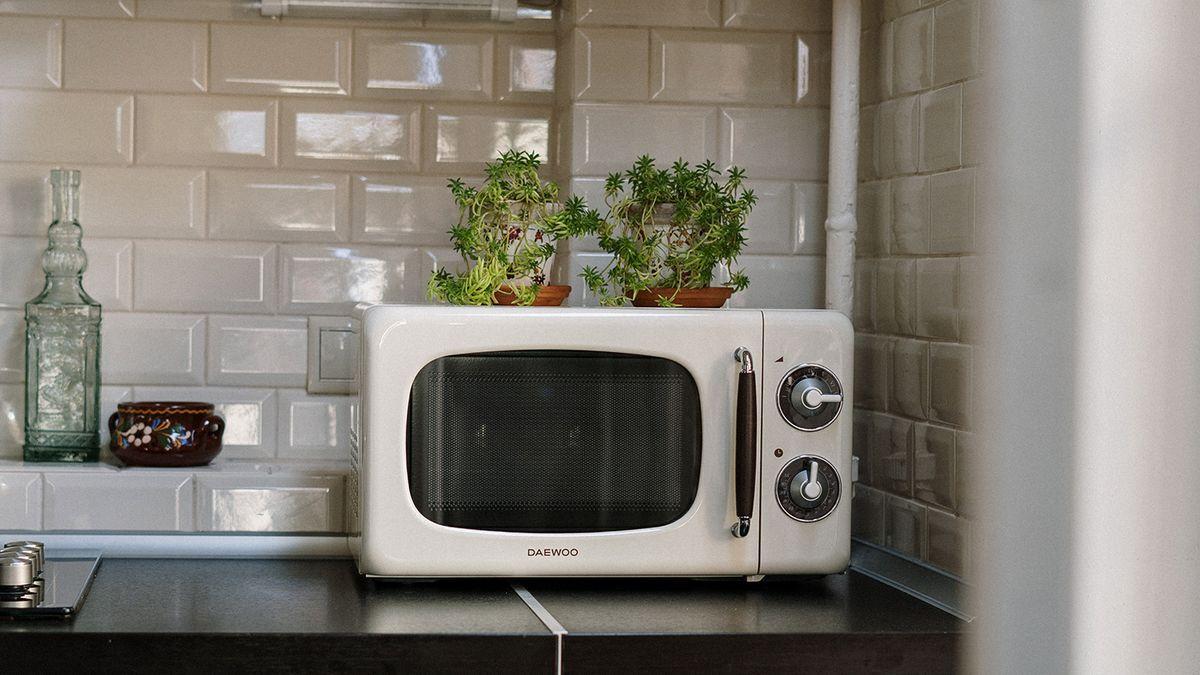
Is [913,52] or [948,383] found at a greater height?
[913,52]

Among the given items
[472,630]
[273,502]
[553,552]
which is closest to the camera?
[472,630]

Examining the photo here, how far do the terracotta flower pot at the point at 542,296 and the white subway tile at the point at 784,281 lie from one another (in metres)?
0.32

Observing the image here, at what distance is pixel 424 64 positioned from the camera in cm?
161

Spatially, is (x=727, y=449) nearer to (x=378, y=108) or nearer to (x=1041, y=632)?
(x=378, y=108)

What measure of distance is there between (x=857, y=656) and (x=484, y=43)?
38.5 inches

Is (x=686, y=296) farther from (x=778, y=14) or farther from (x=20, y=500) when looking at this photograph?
(x=20, y=500)

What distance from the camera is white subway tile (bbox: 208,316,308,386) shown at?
1607 mm

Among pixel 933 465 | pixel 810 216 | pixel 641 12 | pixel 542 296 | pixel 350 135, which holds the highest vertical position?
pixel 641 12

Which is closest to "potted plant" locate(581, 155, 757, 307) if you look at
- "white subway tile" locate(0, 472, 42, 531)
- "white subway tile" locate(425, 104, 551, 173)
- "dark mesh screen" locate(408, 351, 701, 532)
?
"dark mesh screen" locate(408, 351, 701, 532)

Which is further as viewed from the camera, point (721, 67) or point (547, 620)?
point (721, 67)

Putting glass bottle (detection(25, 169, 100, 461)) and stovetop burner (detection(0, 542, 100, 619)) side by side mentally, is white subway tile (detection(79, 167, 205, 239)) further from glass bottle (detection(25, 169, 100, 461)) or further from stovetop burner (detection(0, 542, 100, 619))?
stovetop burner (detection(0, 542, 100, 619))

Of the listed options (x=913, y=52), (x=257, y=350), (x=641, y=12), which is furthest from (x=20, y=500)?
(x=913, y=52)

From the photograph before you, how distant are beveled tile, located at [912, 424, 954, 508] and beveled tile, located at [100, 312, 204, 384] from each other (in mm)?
920

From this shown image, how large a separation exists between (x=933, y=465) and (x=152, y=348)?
1.00 meters
